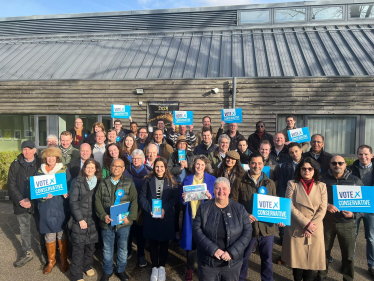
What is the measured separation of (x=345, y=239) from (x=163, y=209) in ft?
8.60

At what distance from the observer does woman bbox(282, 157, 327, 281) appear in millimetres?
3412

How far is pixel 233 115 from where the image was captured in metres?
7.21

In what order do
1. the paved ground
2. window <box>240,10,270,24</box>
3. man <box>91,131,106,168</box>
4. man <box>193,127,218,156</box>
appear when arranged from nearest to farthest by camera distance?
1. the paved ground
2. man <box>91,131,106,168</box>
3. man <box>193,127,218,156</box>
4. window <box>240,10,270,24</box>

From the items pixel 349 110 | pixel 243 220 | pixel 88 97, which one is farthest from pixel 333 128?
pixel 88 97

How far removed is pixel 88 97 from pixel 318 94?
8738mm

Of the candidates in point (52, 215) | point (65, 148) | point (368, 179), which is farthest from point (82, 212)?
point (368, 179)

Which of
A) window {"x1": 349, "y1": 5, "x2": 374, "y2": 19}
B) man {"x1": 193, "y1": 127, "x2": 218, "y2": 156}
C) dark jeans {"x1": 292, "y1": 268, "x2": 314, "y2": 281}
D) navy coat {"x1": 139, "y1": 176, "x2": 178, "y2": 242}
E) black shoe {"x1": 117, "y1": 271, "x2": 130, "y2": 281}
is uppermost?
A: window {"x1": 349, "y1": 5, "x2": 374, "y2": 19}

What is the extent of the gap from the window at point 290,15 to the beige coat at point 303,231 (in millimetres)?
12420

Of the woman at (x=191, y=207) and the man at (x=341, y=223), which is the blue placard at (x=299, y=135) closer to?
the man at (x=341, y=223)

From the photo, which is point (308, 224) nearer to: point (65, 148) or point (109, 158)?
point (109, 158)

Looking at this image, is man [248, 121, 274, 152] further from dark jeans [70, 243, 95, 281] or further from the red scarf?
dark jeans [70, 243, 95, 281]

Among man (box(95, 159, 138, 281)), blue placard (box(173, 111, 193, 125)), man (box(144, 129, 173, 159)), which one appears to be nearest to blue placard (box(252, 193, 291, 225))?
man (box(95, 159, 138, 281))

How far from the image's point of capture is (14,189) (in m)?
4.32

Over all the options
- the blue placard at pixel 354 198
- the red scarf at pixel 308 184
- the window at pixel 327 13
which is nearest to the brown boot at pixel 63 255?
the red scarf at pixel 308 184
